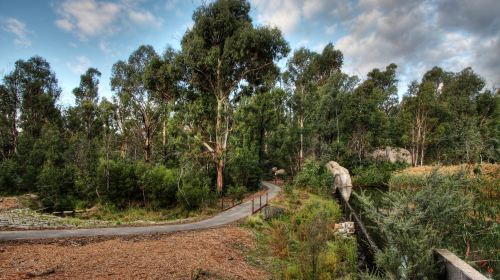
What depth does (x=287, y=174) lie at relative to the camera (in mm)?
37625

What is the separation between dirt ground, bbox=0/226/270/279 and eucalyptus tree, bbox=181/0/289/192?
12.7 m

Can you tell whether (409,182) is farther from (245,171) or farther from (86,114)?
(86,114)

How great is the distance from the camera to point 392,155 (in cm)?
4350

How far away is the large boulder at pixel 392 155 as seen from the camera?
4183 centimetres

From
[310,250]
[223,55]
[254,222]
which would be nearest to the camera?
[310,250]

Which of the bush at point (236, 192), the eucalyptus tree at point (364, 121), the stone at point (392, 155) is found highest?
the eucalyptus tree at point (364, 121)

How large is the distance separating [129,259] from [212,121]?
52.8 feet

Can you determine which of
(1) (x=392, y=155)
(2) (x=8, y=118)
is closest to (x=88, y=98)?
(2) (x=8, y=118)

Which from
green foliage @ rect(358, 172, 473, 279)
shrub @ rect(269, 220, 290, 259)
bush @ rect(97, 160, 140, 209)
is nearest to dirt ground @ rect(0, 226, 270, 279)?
shrub @ rect(269, 220, 290, 259)

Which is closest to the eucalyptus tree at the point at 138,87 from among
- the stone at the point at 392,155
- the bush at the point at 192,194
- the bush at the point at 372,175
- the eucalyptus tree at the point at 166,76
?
the eucalyptus tree at the point at 166,76

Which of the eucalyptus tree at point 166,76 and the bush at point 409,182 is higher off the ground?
the eucalyptus tree at point 166,76

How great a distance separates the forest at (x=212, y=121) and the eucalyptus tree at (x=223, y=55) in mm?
83

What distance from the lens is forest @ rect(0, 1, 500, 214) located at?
2011 cm

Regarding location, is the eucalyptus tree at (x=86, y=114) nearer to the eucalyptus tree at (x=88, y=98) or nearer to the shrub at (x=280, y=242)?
the eucalyptus tree at (x=88, y=98)
